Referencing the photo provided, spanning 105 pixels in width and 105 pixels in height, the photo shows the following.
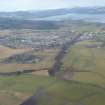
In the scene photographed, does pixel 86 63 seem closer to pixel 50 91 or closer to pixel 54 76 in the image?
pixel 54 76

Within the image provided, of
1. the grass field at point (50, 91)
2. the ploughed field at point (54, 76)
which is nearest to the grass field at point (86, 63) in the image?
the ploughed field at point (54, 76)

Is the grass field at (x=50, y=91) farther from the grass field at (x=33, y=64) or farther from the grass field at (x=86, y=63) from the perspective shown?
the grass field at (x=33, y=64)

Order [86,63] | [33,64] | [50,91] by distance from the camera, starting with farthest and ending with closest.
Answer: [33,64] < [86,63] < [50,91]

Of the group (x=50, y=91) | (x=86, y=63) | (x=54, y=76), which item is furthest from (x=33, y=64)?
(x=50, y=91)

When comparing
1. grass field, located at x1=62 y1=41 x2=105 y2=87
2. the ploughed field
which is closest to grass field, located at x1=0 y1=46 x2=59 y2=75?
the ploughed field

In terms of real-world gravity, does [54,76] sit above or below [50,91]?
below

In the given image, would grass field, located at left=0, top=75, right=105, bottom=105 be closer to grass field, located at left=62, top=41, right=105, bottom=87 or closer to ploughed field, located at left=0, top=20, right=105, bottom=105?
ploughed field, located at left=0, top=20, right=105, bottom=105

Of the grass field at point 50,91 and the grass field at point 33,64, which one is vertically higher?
the grass field at point 50,91

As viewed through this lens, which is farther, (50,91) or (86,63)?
(86,63)

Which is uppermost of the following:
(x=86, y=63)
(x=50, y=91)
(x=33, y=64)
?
(x=50, y=91)

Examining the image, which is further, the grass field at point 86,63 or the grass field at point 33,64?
the grass field at point 33,64
